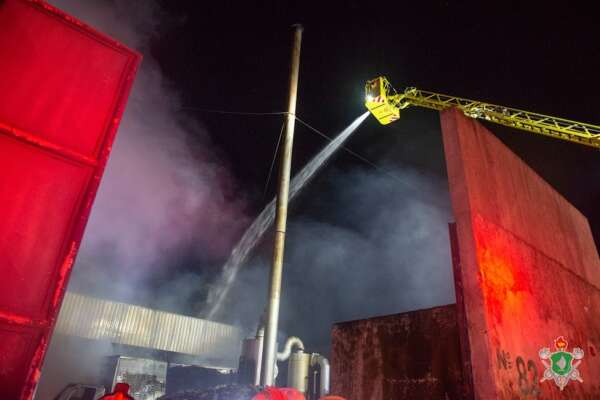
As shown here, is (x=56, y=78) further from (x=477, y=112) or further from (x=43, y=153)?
(x=477, y=112)

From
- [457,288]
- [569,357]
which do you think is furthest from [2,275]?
[569,357]

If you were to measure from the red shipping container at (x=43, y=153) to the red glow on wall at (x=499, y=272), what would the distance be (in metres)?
5.35

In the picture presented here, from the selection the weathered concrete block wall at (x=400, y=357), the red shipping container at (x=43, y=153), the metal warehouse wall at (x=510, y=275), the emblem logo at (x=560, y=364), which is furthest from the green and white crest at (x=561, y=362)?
the red shipping container at (x=43, y=153)

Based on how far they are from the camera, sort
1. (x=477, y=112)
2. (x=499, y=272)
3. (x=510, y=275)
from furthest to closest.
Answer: (x=477, y=112) < (x=510, y=275) < (x=499, y=272)

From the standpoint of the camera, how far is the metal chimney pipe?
32.0ft

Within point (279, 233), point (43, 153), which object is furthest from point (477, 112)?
point (43, 153)

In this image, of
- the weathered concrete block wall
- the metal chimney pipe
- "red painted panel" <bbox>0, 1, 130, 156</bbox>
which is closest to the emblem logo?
the weathered concrete block wall

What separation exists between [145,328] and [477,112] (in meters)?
21.7

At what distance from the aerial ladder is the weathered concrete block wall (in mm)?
9834

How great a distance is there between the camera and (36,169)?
3287 millimetres

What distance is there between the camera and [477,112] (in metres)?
19.2

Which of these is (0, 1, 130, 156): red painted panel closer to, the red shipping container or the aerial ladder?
the red shipping container

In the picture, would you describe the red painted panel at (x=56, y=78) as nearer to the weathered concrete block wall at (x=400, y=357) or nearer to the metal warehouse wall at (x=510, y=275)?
the metal warehouse wall at (x=510, y=275)

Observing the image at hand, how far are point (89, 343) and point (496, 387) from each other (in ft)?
70.2
